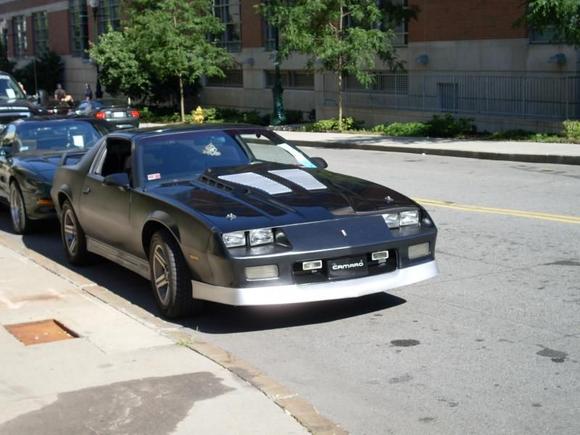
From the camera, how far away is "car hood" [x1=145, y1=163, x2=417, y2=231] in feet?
22.2

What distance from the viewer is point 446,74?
94.6 ft

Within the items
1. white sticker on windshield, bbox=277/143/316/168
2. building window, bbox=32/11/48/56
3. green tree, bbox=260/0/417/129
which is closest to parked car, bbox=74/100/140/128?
green tree, bbox=260/0/417/129

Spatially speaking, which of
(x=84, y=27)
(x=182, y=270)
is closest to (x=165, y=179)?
(x=182, y=270)

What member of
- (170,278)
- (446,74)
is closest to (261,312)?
(170,278)

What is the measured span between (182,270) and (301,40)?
20.9 meters

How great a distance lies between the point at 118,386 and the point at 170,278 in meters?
1.69

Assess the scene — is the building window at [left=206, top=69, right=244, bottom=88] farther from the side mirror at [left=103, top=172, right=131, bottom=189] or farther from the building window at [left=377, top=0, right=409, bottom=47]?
the side mirror at [left=103, top=172, right=131, bottom=189]

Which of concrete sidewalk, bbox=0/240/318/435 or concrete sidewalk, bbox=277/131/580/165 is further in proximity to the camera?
concrete sidewalk, bbox=277/131/580/165

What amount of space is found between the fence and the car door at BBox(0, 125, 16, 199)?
16.0m

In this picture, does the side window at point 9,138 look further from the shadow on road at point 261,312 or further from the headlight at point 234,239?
the headlight at point 234,239

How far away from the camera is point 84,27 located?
54.2m

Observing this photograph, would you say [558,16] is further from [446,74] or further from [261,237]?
[261,237]

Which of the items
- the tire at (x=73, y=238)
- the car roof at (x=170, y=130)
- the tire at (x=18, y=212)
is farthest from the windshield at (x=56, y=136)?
the car roof at (x=170, y=130)

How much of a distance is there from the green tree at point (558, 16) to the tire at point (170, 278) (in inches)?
616
